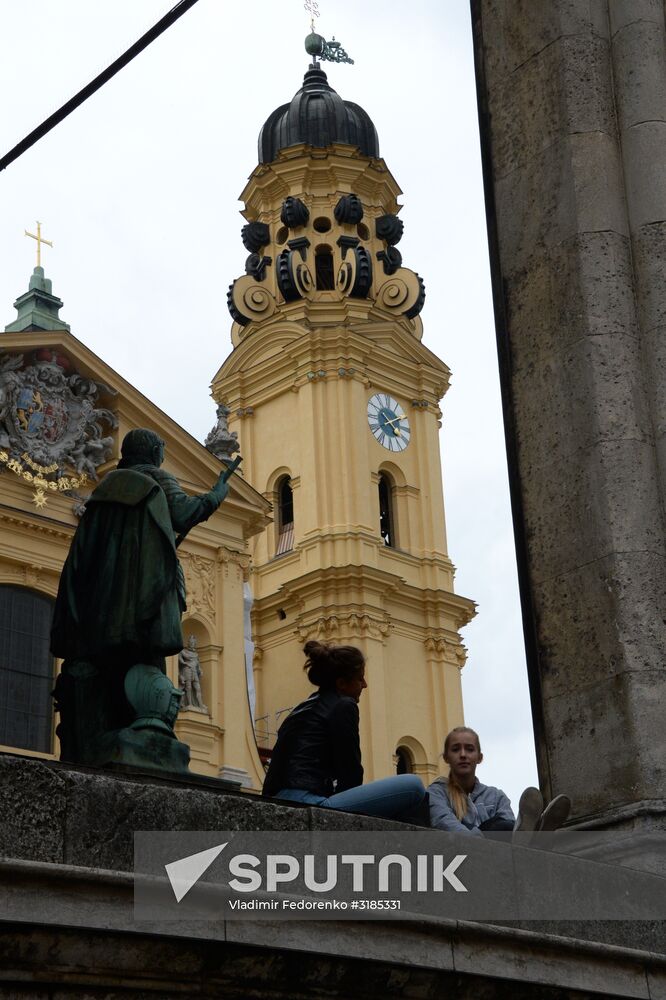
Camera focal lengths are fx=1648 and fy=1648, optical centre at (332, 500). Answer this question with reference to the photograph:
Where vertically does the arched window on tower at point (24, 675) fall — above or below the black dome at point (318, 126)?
below

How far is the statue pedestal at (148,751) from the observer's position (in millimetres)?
5234

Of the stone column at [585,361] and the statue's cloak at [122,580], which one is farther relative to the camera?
the stone column at [585,361]

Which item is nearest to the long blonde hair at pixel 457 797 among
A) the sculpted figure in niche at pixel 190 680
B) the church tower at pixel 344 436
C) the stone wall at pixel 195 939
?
the stone wall at pixel 195 939

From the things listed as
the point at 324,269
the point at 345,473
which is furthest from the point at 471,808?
the point at 324,269

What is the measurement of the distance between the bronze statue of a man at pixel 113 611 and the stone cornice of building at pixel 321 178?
3773 cm

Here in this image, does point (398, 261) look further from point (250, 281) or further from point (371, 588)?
point (371, 588)

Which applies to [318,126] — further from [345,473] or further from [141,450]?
[141,450]

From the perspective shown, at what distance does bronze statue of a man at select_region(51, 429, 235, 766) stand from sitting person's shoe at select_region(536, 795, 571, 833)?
4.30ft

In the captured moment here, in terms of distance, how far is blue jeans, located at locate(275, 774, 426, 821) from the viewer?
202 inches

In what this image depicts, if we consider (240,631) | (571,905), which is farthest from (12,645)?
(571,905)

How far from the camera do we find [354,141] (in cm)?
4328

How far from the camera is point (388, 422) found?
39.4 metres

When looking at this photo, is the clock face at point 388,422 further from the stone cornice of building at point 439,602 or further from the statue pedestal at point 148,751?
the statue pedestal at point 148,751

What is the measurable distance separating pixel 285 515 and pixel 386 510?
2.50 m
